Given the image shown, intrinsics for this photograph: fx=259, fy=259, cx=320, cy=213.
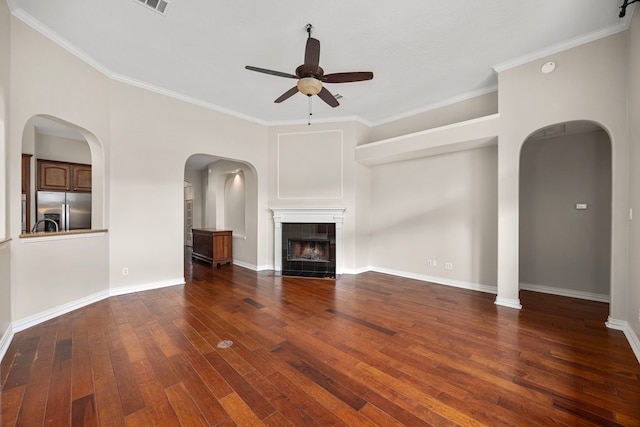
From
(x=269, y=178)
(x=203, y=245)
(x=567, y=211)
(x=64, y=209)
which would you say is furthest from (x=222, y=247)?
(x=567, y=211)

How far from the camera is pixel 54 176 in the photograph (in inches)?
219

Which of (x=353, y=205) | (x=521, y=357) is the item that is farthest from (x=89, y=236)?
(x=521, y=357)

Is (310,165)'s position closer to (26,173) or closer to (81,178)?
(81,178)

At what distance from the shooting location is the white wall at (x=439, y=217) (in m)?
4.17

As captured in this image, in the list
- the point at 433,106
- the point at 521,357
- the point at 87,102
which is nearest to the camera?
the point at 521,357

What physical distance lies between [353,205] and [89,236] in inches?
165

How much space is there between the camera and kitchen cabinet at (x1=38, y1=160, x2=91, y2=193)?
17.8 ft

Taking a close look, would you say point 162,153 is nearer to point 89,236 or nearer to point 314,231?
point 89,236

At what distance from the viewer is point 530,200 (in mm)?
4250

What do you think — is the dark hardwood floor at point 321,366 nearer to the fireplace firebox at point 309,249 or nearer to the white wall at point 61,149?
the fireplace firebox at point 309,249

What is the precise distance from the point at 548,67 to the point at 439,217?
8.11 feet

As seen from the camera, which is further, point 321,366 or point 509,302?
point 509,302

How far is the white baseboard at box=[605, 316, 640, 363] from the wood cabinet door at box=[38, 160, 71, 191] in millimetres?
9220

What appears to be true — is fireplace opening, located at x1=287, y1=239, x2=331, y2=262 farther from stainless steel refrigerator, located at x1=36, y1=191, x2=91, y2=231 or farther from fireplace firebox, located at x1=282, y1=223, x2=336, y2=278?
stainless steel refrigerator, located at x1=36, y1=191, x2=91, y2=231
